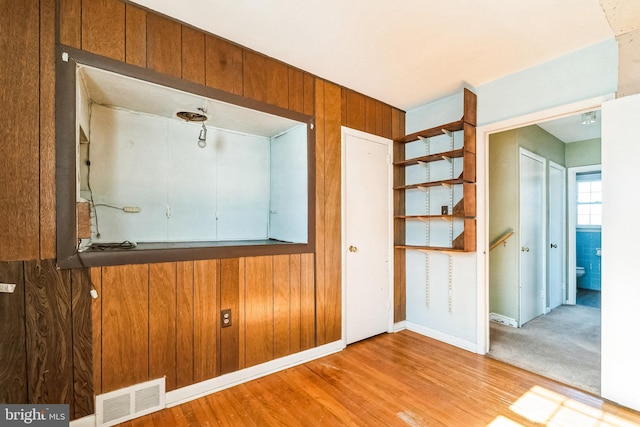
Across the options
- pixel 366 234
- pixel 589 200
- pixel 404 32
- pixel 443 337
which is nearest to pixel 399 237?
pixel 366 234

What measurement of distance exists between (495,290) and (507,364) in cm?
134

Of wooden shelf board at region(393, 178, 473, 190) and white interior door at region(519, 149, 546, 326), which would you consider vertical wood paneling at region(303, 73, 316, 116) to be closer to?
wooden shelf board at region(393, 178, 473, 190)

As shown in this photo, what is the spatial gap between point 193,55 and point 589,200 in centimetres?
676

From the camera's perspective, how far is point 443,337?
3039 mm

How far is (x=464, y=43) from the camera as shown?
213 cm

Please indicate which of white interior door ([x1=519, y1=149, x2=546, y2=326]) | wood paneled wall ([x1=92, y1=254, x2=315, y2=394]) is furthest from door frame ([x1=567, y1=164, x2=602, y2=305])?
wood paneled wall ([x1=92, y1=254, x2=315, y2=394])

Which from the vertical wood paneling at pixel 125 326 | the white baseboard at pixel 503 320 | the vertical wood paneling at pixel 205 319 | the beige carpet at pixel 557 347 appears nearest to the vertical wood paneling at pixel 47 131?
the vertical wood paneling at pixel 125 326

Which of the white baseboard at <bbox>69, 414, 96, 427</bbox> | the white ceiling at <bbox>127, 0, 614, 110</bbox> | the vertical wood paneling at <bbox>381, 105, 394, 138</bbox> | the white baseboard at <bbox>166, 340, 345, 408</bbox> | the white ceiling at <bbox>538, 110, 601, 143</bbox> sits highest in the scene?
the white ceiling at <bbox>127, 0, 614, 110</bbox>

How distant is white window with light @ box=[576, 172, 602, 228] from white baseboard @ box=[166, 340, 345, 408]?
5.50 meters

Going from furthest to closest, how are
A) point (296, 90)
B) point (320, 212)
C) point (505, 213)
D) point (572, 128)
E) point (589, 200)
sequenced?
point (589, 200) < point (572, 128) < point (505, 213) < point (320, 212) < point (296, 90)

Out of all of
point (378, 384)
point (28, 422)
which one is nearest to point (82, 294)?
point (28, 422)

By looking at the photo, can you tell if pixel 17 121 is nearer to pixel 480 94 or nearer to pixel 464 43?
pixel 464 43

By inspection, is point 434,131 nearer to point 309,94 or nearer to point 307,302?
point 309,94

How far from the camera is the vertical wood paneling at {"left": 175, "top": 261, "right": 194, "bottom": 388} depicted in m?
1.96
